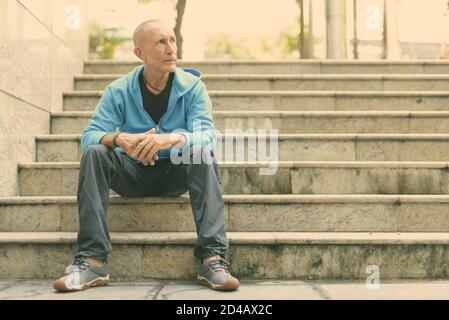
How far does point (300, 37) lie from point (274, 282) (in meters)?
7.47

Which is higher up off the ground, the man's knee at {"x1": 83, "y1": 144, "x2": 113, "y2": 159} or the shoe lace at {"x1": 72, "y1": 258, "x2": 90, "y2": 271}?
the man's knee at {"x1": 83, "y1": 144, "x2": 113, "y2": 159}

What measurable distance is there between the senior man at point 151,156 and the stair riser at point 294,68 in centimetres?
257

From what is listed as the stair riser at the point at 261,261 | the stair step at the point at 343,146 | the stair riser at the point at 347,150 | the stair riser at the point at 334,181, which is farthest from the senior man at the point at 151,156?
the stair riser at the point at 347,150

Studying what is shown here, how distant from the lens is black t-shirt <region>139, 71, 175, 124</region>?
3.31m

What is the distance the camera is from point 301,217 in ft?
11.1

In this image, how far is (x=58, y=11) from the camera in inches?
197

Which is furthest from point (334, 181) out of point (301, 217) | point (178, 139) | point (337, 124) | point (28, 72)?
point (28, 72)

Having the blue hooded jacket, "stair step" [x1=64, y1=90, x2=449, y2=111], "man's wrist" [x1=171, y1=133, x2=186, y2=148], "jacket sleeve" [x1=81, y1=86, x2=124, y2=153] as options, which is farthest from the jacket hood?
"stair step" [x1=64, y1=90, x2=449, y2=111]

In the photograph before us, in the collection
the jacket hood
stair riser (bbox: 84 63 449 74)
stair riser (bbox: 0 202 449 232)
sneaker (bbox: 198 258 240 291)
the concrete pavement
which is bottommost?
the concrete pavement

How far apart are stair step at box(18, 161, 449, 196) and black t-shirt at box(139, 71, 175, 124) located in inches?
26.2

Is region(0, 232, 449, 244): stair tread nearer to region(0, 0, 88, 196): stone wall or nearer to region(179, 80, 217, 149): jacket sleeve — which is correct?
region(179, 80, 217, 149): jacket sleeve

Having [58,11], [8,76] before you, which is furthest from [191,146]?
[58,11]

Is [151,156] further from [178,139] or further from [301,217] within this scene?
[301,217]
